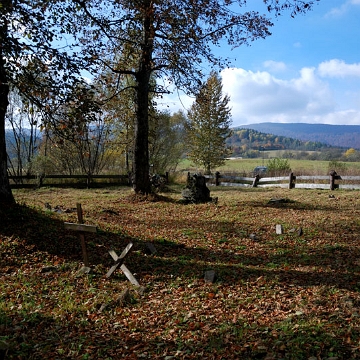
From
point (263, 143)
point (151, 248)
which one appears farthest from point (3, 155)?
point (263, 143)

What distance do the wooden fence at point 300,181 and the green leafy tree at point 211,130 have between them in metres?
7.22

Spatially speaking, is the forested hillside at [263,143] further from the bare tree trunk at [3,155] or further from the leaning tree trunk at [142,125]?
the bare tree trunk at [3,155]

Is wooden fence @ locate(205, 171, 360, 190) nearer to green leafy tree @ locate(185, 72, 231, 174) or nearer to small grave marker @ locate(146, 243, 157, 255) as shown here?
green leafy tree @ locate(185, 72, 231, 174)

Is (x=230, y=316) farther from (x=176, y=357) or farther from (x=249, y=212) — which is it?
(x=249, y=212)

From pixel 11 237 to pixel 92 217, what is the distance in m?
3.69

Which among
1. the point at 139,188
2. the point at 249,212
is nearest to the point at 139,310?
the point at 249,212

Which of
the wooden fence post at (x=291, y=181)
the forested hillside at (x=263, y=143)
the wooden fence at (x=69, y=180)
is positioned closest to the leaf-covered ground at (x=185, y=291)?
the wooden fence post at (x=291, y=181)

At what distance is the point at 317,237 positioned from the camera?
30.4 ft

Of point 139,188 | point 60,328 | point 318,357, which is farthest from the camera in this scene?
point 139,188

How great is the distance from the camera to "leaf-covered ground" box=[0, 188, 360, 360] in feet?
14.0

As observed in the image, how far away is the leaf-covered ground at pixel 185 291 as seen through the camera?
4.27m

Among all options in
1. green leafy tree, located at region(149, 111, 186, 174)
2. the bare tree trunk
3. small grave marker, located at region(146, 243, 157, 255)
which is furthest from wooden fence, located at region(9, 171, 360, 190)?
the bare tree trunk

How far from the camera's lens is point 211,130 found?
116ft

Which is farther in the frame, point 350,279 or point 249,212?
point 249,212
